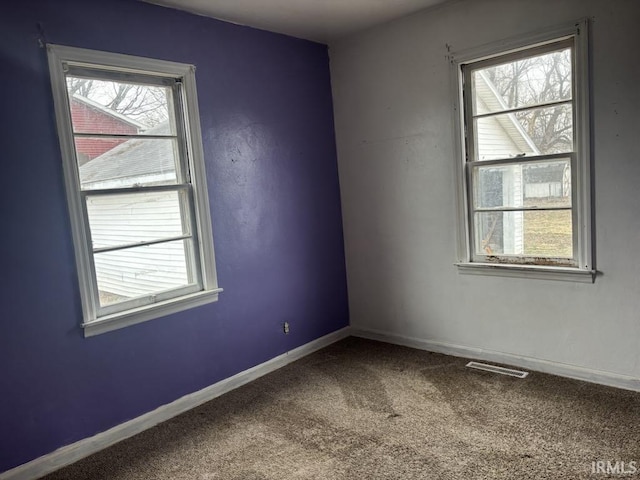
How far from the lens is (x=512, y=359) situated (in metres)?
Result: 3.49

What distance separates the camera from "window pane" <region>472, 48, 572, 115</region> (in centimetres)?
305

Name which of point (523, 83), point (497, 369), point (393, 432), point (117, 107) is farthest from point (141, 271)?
point (523, 83)

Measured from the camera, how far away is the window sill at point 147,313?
9.13 feet

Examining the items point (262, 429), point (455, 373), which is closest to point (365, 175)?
point (455, 373)

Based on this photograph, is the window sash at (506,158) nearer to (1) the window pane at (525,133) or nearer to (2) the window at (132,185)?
(1) the window pane at (525,133)

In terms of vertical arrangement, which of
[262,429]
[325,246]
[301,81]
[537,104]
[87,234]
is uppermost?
[301,81]

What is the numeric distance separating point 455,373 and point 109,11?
3.22 metres

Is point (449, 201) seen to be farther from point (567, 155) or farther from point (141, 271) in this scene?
point (141, 271)

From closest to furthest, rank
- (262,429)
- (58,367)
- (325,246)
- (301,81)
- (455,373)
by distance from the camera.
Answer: (58,367) < (262,429) < (455,373) < (301,81) < (325,246)

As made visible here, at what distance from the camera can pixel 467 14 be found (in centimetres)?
334

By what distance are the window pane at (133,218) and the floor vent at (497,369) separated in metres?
2.30

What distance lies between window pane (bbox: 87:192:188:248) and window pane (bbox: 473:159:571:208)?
214 centimetres

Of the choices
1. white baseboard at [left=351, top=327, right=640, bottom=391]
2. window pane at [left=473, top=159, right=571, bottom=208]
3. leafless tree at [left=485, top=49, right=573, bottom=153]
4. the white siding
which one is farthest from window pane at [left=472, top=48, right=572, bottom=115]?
the white siding

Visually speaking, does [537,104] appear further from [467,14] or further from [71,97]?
[71,97]
